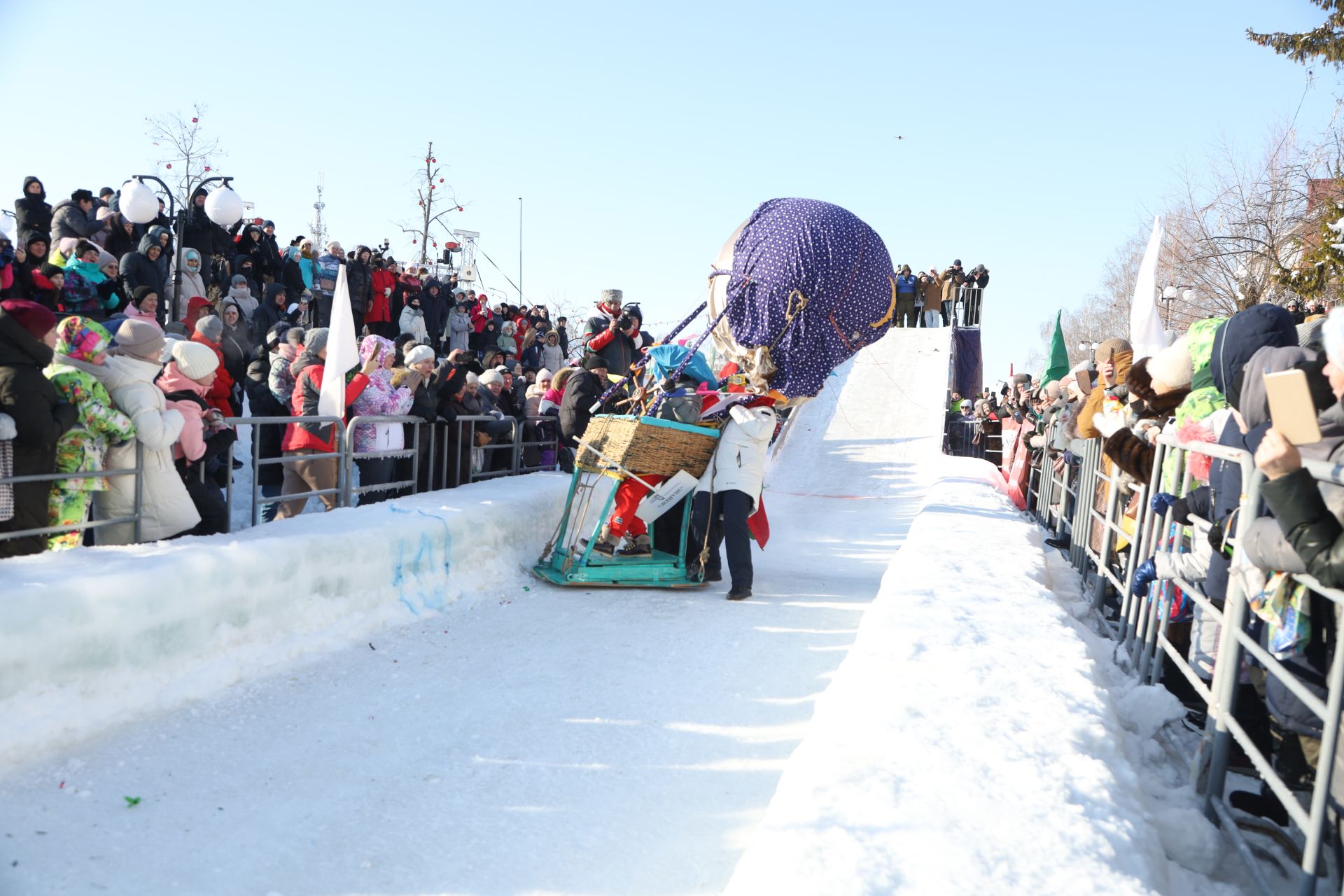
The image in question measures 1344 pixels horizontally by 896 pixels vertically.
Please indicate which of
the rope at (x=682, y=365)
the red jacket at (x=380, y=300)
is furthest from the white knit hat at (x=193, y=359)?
the red jacket at (x=380, y=300)

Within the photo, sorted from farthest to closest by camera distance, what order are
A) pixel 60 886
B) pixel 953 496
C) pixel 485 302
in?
1. pixel 485 302
2. pixel 953 496
3. pixel 60 886

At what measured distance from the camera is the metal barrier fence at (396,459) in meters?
4.53

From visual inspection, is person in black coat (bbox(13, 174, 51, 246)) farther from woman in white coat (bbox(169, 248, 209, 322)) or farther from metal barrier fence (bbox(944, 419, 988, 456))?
metal barrier fence (bbox(944, 419, 988, 456))

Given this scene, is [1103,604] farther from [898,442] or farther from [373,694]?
[898,442]

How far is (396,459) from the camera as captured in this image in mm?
7547

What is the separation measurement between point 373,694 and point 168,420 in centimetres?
178

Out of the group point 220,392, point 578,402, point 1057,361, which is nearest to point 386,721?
point 220,392

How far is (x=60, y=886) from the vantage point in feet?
8.09

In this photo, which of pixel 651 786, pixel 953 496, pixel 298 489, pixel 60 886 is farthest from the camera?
pixel 953 496

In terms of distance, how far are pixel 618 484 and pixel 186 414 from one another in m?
2.71

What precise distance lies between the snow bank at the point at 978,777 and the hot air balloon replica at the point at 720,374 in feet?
8.73

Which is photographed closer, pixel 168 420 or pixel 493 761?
pixel 493 761

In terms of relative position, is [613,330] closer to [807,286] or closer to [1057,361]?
[807,286]

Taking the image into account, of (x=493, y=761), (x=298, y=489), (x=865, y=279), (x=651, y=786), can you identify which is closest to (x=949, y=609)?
(x=651, y=786)
